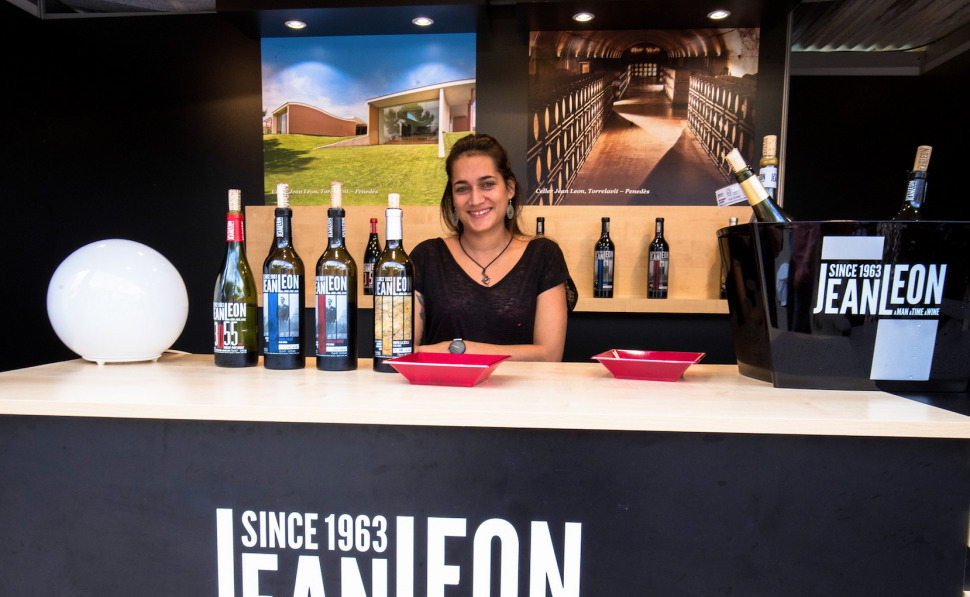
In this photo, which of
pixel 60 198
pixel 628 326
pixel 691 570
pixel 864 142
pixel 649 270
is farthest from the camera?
pixel 864 142

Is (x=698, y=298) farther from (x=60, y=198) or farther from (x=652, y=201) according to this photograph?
(x=60, y=198)

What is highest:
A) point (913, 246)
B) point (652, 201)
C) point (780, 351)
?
point (652, 201)

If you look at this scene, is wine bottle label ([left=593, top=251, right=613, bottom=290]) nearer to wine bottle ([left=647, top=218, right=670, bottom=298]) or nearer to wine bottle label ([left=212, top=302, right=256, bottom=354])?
wine bottle ([left=647, top=218, right=670, bottom=298])

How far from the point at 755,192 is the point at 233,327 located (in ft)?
3.11

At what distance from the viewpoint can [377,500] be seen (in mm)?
813

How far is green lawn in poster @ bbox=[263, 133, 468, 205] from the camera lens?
272cm

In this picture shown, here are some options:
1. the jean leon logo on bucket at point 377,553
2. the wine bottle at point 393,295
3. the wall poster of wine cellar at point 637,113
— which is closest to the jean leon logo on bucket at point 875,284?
the jean leon logo on bucket at point 377,553

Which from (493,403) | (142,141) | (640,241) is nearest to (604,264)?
(640,241)

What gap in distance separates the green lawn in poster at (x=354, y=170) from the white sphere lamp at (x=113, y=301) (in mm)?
1664

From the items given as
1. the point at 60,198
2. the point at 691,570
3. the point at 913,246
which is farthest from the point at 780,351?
the point at 60,198

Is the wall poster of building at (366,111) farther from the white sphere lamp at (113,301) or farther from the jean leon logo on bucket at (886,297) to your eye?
the jean leon logo on bucket at (886,297)

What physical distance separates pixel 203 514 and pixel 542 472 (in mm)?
492

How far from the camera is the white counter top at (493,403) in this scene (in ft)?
2.36

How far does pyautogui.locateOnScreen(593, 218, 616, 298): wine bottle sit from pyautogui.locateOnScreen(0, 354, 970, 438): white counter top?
4.55ft
